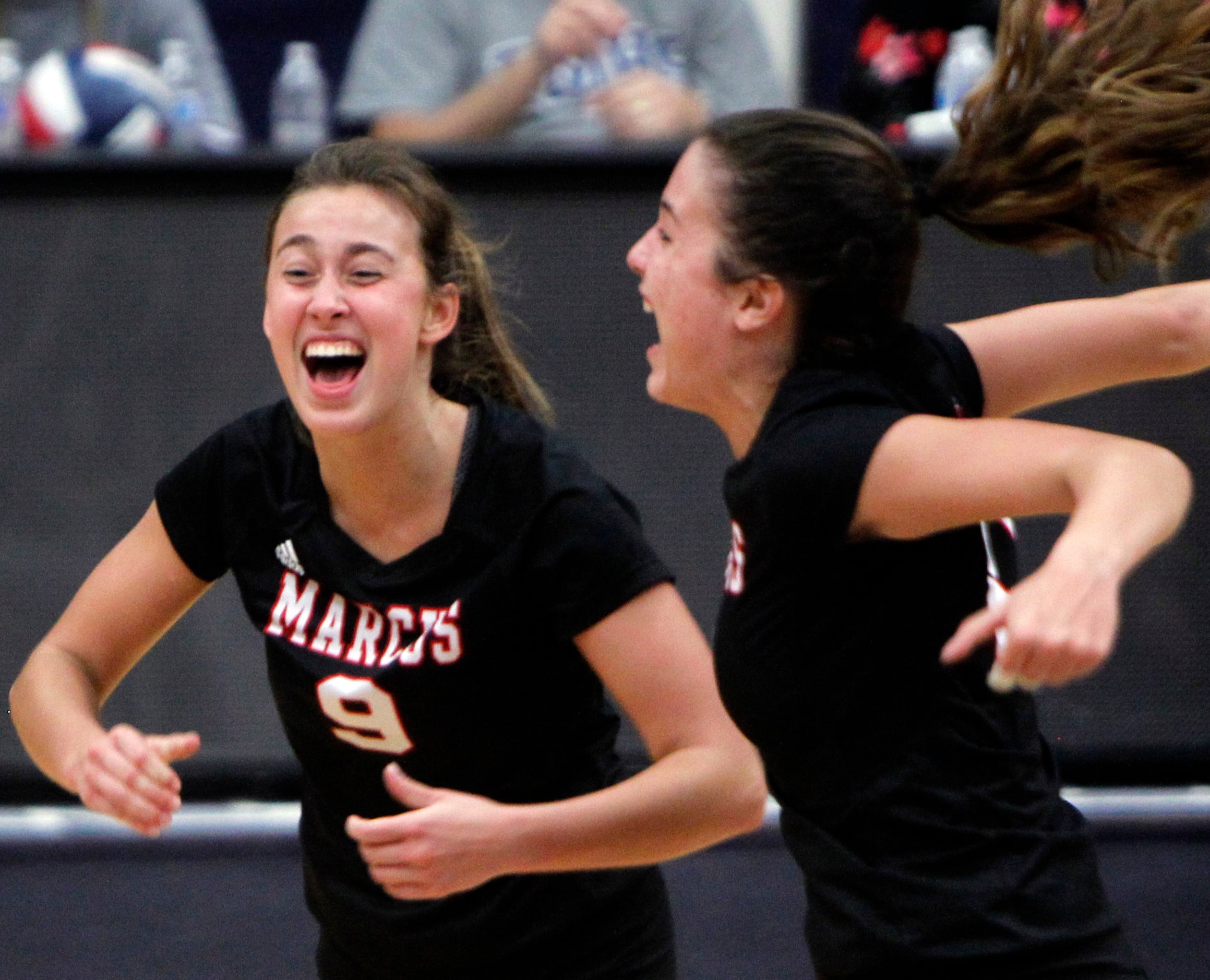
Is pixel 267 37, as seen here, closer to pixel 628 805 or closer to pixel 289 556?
pixel 289 556

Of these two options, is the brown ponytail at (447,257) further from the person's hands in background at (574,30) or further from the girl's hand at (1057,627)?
the person's hands in background at (574,30)

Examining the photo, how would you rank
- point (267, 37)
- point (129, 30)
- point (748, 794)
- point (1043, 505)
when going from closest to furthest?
point (1043, 505), point (748, 794), point (129, 30), point (267, 37)

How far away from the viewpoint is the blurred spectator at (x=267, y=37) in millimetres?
3641

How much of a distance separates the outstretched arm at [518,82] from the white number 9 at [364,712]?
1.43 meters

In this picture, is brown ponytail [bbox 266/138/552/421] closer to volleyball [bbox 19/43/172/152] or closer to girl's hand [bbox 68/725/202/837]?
girl's hand [bbox 68/725/202/837]

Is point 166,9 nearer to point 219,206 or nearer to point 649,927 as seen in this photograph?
point 219,206

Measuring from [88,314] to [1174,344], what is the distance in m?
1.73

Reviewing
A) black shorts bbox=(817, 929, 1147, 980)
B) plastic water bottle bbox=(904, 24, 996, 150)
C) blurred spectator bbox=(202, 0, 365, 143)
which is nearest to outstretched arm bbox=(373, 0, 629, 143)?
plastic water bottle bbox=(904, 24, 996, 150)

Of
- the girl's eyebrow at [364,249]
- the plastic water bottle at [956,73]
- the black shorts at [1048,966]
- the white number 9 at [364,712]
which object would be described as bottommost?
the black shorts at [1048,966]

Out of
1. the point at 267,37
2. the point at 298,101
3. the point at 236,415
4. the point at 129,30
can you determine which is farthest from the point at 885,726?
the point at 267,37

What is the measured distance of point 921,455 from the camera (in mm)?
1150

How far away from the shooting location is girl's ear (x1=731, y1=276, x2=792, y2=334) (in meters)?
1.38

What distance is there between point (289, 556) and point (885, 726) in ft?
2.18

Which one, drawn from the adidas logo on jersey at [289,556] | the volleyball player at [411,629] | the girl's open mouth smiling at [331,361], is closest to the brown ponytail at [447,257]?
the volleyball player at [411,629]
